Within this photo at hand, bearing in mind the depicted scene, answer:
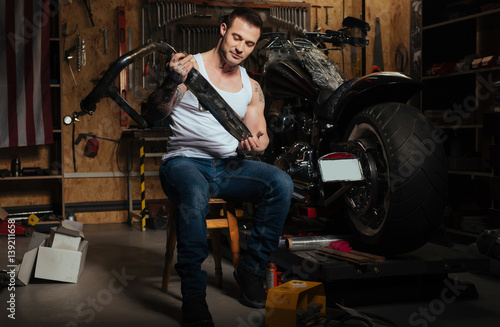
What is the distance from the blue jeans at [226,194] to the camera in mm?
2125

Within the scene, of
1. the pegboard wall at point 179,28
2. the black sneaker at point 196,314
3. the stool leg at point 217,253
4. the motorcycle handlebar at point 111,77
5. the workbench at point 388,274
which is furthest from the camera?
the pegboard wall at point 179,28

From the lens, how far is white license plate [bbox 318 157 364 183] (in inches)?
90.0

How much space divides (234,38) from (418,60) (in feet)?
9.08

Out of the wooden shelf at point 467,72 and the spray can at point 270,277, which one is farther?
the wooden shelf at point 467,72

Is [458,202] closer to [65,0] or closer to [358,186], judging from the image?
[358,186]

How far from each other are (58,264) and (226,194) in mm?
992

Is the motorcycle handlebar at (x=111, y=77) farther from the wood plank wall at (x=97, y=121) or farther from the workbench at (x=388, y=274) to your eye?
the wood plank wall at (x=97, y=121)

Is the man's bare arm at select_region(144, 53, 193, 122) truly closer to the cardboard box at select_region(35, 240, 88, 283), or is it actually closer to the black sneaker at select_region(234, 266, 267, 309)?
the black sneaker at select_region(234, 266, 267, 309)

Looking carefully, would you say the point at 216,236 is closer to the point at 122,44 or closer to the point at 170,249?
the point at 170,249

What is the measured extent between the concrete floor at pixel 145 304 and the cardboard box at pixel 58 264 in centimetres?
4

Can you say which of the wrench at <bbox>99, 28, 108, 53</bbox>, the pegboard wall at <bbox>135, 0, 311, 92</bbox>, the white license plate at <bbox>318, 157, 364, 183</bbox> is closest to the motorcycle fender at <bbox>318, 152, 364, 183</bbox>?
the white license plate at <bbox>318, 157, 364, 183</bbox>

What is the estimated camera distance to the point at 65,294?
8.39ft

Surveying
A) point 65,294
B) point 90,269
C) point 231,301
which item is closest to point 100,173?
point 90,269

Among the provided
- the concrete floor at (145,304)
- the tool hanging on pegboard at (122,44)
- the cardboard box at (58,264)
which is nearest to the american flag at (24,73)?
the tool hanging on pegboard at (122,44)
